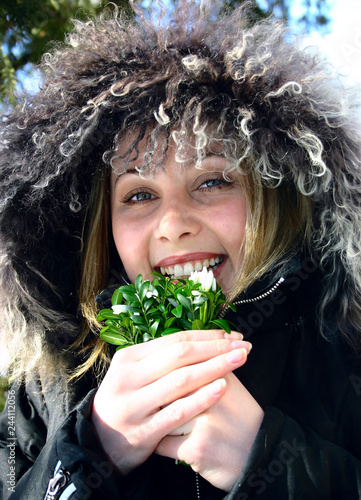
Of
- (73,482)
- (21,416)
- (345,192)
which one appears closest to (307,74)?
(345,192)

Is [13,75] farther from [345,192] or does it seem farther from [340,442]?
[340,442]

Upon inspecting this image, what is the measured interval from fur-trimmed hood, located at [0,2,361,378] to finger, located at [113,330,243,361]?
0.52m

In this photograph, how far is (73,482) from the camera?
1484mm

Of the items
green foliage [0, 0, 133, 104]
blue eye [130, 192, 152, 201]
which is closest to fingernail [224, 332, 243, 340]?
blue eye [130, 192, 152, 201]

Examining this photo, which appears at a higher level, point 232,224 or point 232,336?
Result: point 232,224

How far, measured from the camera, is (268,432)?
4.82ft

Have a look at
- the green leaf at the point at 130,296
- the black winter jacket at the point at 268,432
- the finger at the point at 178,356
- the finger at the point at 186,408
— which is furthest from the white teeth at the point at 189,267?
the finger at the point at 186,408

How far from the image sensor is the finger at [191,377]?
58.1 inches

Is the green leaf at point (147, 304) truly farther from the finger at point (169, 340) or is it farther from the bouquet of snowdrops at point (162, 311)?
the finger at point (169, 340)

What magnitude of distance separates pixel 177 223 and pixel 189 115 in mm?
419

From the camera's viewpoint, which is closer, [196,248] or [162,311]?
[162,311]

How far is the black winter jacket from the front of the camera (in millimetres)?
1444

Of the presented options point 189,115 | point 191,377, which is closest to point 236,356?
point 191,377

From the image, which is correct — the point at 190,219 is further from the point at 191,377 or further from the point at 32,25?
the point at 32,25
